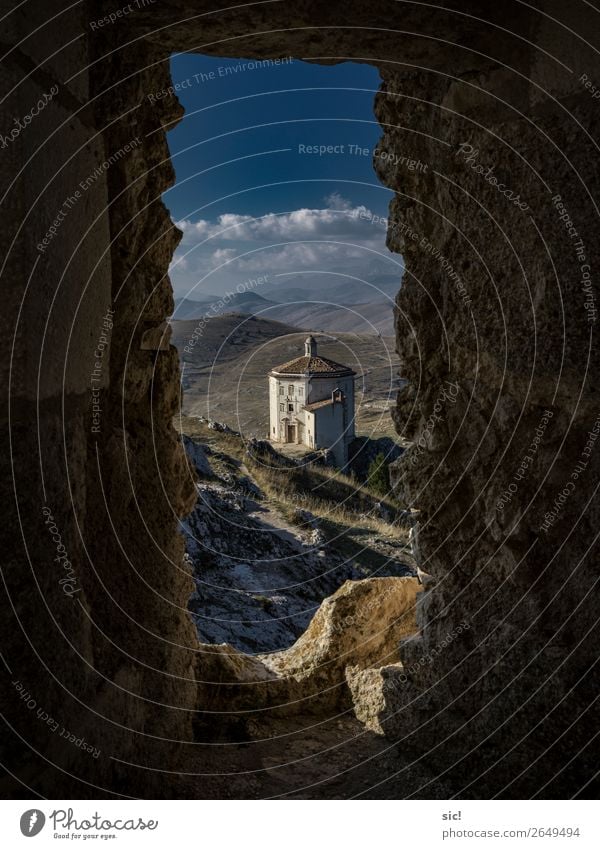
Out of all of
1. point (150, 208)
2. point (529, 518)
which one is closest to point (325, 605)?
point (529, 518)

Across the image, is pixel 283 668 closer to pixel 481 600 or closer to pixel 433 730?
pixel 433 730

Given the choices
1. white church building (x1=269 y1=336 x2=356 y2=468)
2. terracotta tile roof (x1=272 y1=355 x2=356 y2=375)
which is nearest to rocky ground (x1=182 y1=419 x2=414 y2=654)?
terracotta tile roof (x1=272 y1=355 x2=356 y2=375)

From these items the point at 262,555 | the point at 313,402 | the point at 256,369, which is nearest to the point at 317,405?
the point at 313,402

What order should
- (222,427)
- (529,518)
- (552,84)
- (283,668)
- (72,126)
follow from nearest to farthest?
(72,126) → (552,84) → (529,518) → (283,668) → (222,427)

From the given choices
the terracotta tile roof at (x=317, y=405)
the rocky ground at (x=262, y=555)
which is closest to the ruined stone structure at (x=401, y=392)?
the rocky ground at (x=262, y=555)

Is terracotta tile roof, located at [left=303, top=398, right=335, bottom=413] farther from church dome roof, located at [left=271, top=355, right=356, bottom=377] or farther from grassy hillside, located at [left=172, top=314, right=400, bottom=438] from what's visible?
grassy hillside, located at [left=172, top=314, right=400, bottom=438]

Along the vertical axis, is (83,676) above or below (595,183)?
below
